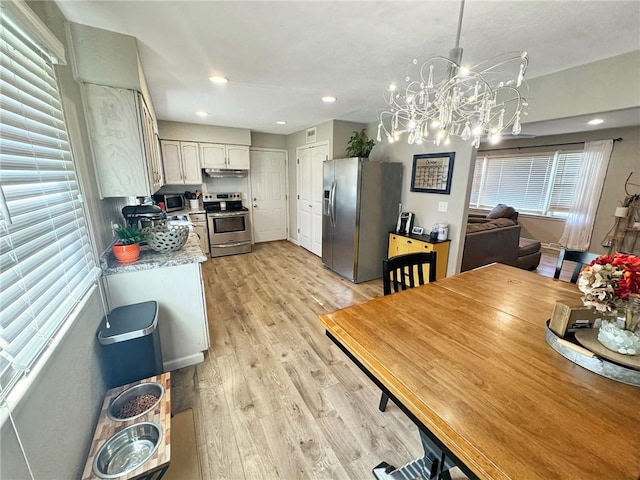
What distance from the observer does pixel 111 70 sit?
63.5 inches

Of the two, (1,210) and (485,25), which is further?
(485,25)

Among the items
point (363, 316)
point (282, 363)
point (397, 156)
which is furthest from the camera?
point (397, 156)

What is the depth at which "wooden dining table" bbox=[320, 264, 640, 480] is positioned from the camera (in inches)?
25.7

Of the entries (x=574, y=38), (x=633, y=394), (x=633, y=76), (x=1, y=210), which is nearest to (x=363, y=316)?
(x=633, y=394)

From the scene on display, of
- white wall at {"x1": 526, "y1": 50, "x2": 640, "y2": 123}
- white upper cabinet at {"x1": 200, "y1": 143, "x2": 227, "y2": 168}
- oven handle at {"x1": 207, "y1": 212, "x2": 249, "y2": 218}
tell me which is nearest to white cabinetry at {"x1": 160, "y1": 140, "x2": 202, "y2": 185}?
white upper cabinet at {"x1": 200, "y1": 143, "x2": 227, "y2": 168}

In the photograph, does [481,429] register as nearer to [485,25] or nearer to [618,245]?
[485,25]

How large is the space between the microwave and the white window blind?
3156 mm

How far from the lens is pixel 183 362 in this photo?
205cm

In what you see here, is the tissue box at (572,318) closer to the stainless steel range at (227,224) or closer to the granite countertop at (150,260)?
the granite countertop at (150,260)

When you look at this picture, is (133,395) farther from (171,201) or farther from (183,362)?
(171,201)

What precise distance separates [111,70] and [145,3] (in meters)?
0.52

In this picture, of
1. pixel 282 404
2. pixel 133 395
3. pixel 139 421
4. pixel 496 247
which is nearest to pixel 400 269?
pixel 282 404

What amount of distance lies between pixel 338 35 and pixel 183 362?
8.72ft

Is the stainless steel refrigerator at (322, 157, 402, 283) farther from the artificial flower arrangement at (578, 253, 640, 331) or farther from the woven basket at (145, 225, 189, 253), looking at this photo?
the artificial flower arrangement at (578, 253, 640, 331)
